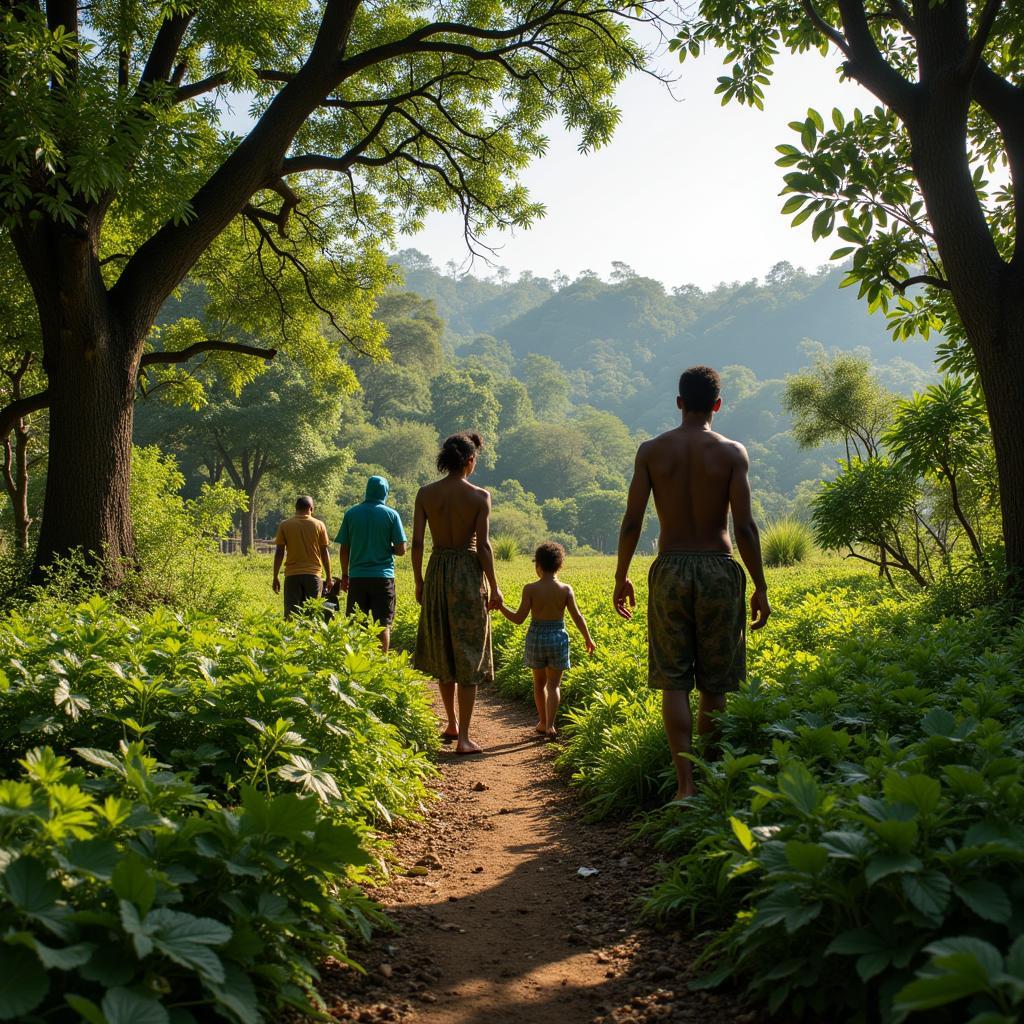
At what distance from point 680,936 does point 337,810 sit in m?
1.49

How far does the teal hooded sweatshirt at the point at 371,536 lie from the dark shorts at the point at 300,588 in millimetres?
1724

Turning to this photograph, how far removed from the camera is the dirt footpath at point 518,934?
2789 mm

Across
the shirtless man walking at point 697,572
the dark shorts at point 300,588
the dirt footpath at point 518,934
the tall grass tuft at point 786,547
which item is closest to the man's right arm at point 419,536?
the dirt footpath at point 518,934

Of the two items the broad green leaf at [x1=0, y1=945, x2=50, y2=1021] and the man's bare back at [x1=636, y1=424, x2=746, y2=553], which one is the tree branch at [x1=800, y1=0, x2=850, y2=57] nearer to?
the man's bare back at [x1=636, y1=424, x2=746, y2=553]

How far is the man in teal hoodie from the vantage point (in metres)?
7.82

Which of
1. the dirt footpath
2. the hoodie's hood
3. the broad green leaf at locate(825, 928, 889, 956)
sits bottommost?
the dirt footpath

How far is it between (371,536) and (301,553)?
1.94 metres

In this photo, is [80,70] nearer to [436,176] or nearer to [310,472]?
[436,176]

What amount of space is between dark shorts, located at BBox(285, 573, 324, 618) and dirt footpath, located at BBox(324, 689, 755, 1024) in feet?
14.6

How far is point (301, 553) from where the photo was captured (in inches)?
372

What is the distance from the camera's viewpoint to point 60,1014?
197cm

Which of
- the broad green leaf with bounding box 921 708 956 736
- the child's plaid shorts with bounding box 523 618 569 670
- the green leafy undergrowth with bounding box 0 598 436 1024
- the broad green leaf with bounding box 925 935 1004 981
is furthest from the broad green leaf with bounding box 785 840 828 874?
the child's plaid shorts with bounding box 523 618 569 670

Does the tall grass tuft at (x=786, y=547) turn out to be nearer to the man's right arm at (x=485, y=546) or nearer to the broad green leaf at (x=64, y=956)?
the man's right arm at (x=485, y=546)

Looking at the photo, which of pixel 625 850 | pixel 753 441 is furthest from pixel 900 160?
pixel 753 441
